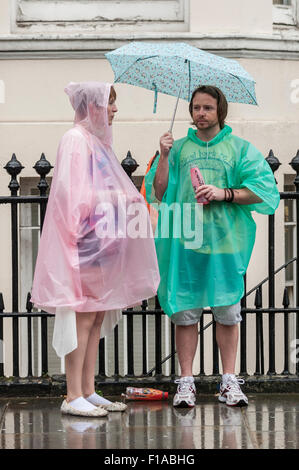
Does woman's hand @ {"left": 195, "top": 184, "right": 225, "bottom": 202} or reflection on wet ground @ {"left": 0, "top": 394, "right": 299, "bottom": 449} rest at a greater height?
woman's hand @ {"left": 195, "top": 184, "right": 225, "bottom": 202}

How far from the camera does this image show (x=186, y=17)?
33.6ft

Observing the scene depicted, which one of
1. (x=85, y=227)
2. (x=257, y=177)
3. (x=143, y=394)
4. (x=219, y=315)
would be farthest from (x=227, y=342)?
(x=85, y=227)

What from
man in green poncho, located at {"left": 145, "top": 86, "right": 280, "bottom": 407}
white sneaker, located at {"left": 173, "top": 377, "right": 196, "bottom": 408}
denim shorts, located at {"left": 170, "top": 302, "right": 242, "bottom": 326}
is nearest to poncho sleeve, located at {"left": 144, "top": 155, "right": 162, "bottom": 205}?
man in green poncho, located at {"left": 145, "top": 86, "right": 280, "bottom": 407}

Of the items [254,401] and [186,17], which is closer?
[254,401]

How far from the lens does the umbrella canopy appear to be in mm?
6375

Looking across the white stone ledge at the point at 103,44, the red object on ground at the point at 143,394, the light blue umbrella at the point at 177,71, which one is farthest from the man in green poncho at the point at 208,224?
the white stone ledge at the point at 103,44

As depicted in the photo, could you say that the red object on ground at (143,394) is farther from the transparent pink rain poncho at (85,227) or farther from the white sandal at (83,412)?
the transparent pink rain poncho at (85,227)

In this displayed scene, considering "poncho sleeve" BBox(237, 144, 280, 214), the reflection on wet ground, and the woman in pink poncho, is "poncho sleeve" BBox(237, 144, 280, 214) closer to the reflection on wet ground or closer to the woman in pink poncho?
the woman in pink poncho

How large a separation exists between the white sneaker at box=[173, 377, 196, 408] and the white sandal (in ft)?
1.64

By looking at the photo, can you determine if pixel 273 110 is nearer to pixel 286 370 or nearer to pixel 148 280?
pixel 286 370
